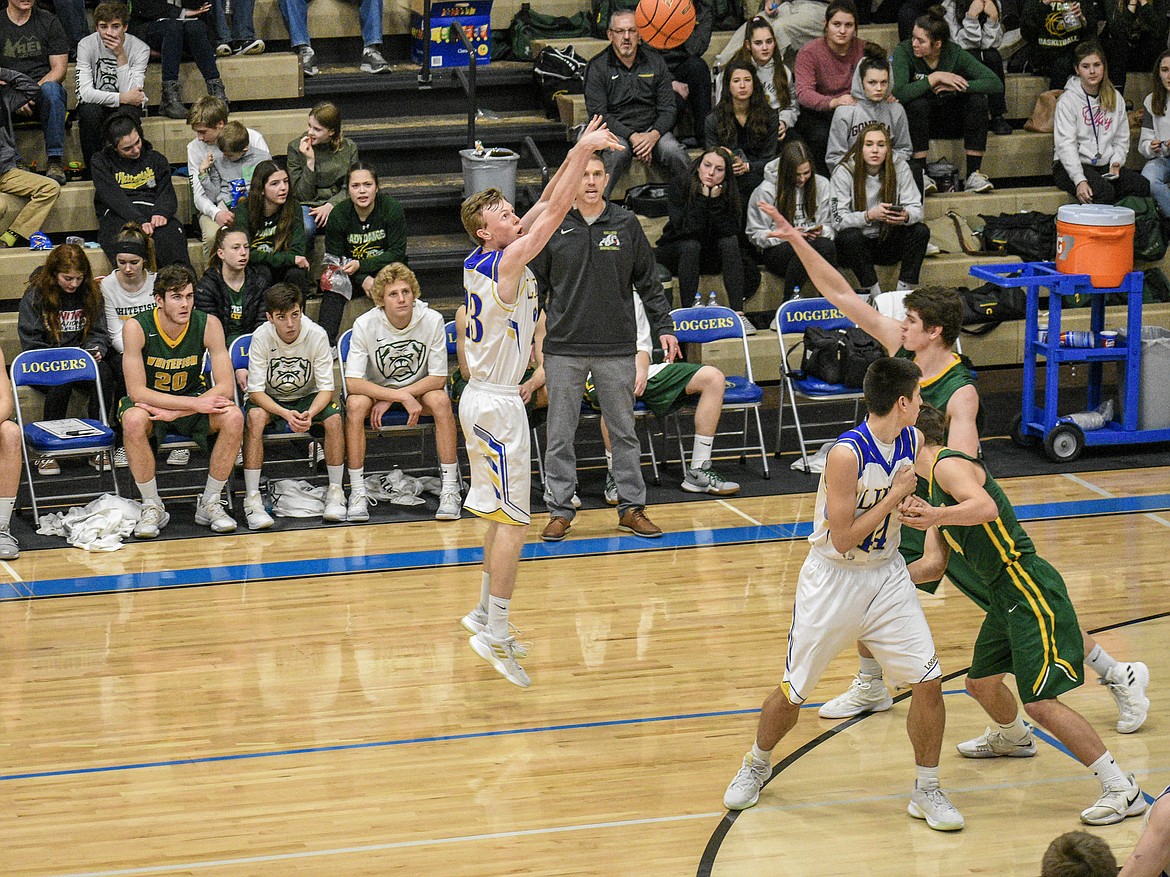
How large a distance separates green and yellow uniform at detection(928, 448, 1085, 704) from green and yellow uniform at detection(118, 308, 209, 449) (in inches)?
183

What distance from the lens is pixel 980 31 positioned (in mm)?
12156

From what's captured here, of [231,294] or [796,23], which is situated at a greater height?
[796,23]

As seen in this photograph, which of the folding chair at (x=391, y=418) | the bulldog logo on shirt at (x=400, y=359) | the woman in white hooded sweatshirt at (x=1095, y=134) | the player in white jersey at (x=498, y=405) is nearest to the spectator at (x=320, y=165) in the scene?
the folding chair at (x=391, y=418)

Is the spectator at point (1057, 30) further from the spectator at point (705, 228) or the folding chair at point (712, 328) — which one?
the folding chair at point (712, 328)

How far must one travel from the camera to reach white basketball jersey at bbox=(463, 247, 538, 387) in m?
6.13

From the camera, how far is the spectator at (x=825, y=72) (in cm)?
1134

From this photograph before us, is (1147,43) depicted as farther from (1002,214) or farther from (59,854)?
(59,854)

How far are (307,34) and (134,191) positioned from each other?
2.49 meters

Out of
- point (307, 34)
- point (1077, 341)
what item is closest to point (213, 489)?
point (307, 34)

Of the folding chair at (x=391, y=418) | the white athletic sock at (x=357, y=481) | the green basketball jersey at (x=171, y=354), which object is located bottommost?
the white athletic sock at (x=357, y=481)

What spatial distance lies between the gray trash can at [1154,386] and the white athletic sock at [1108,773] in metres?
4.85

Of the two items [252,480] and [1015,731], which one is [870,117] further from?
[1015,731]

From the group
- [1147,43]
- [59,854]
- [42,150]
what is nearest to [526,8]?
[42,150]

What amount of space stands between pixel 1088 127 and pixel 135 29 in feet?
24.1
